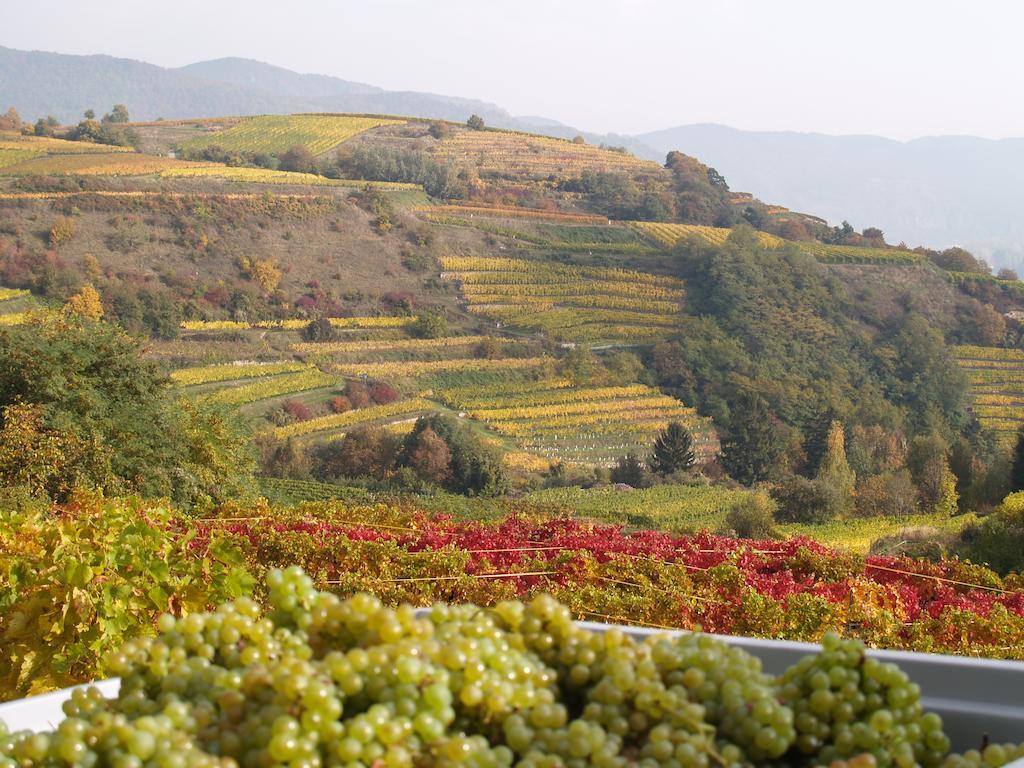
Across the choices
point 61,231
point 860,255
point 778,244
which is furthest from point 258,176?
point 860,255

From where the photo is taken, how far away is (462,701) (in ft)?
4.03

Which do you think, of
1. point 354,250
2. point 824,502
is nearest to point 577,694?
point 824,502

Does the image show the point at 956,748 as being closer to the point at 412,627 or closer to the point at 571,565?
the point at 412,627

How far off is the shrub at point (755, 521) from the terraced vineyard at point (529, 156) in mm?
36314

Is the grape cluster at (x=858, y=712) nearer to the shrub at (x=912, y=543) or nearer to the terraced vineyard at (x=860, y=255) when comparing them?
the shrub at (x=912, y=543)

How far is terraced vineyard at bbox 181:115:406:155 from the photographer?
174 feet

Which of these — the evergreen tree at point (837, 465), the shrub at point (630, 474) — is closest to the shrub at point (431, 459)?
the shrub at point (630, 474)

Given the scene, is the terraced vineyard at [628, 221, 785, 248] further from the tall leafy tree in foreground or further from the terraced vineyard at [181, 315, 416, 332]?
the tall leafy tree in foreground

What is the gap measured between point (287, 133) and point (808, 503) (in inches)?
1759

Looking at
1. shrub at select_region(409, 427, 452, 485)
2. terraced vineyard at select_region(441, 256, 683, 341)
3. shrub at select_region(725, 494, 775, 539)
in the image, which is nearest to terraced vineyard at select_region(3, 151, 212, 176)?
terraced vineyard at select_region(441, 256, 683, 341)

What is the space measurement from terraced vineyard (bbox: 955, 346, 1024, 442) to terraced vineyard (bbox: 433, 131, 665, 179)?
2186cm

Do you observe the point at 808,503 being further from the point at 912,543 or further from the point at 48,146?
the point at 48,146

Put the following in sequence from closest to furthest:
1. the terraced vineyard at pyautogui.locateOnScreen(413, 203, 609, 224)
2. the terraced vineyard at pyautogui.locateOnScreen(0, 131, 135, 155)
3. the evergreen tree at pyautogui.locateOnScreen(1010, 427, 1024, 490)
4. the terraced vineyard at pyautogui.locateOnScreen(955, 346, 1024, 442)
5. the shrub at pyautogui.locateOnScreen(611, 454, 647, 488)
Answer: the evergreen tree at pyautogui.locateOnScreen(1010, 427, 1024, 490) < the shrub at pyautogui.locateOnScreen(611, 454, 647, 488) < the terraced vineyard at pyautogui.locateOnScreen(955, 346, 1024, 442) < the terraced vineyard at pyautogui.locateOnScreen(0, 131, 135, 155) < the terraced vineyard at pyautogui.locateOnScreen(413, 203, 609, 224)

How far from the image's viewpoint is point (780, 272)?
39.8 m
